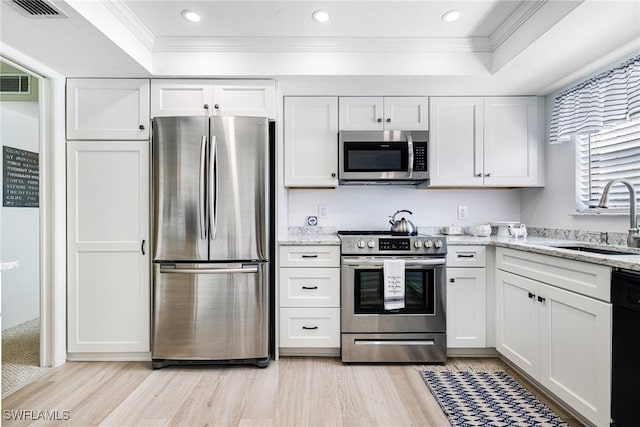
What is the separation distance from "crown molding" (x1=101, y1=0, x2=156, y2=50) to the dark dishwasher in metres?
2.97

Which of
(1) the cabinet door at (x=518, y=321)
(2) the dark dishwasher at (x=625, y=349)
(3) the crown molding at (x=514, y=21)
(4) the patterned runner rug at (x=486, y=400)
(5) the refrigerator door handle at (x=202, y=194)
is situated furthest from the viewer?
(5) the refrigerator door handle at (x=202, y=194)

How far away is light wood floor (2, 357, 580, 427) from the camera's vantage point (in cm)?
194

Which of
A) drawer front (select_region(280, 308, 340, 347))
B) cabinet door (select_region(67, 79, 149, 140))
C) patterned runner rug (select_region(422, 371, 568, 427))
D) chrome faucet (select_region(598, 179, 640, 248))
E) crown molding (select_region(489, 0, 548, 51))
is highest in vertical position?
crown molding (select_region(489, 0, 548, 51))

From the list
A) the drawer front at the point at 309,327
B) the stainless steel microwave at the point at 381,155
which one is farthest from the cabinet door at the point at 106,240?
the stainless steel microwave at the point at 381,155

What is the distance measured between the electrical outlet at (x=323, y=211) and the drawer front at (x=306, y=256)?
2.14 ft

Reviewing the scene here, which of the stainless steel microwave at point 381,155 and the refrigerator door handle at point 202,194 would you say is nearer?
the refrigerator door handle at point 202,194

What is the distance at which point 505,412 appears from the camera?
6.52 ft

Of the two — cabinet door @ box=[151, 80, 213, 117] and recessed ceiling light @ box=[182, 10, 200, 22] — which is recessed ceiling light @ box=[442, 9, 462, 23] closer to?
recessed ceiling light @ box=[182, 10, 200, 22]

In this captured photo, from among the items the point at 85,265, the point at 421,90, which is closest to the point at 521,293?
the point at 421,90

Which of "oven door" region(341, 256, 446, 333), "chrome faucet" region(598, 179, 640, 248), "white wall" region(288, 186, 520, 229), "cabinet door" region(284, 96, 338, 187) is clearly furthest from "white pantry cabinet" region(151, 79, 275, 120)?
"chrome faucet" region(598, 179, 640, 248)

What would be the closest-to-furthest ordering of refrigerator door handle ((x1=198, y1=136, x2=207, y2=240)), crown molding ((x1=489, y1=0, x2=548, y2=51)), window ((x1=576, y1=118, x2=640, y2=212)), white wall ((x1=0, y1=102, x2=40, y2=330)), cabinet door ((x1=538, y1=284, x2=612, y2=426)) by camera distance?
cabinet door ((x1=538, y1=284, x2=612, y2=426)), crown molding ((x1=489, y1=0, x2=548, y2=51)), window ((x1=576, y1=118, x2=640, y2=212)), refrigerator door handle ((x1=198, y1=136, x2=207, y2=240)), white wall ((x1=0, y1=102, x2=40, y2=330))

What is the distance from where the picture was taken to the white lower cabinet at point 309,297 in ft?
8.90

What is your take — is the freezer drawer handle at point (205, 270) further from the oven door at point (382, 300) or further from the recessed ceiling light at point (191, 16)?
the recessed ceiling light at point (191, 16)

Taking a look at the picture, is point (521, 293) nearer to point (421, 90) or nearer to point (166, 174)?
point (421, 90)
